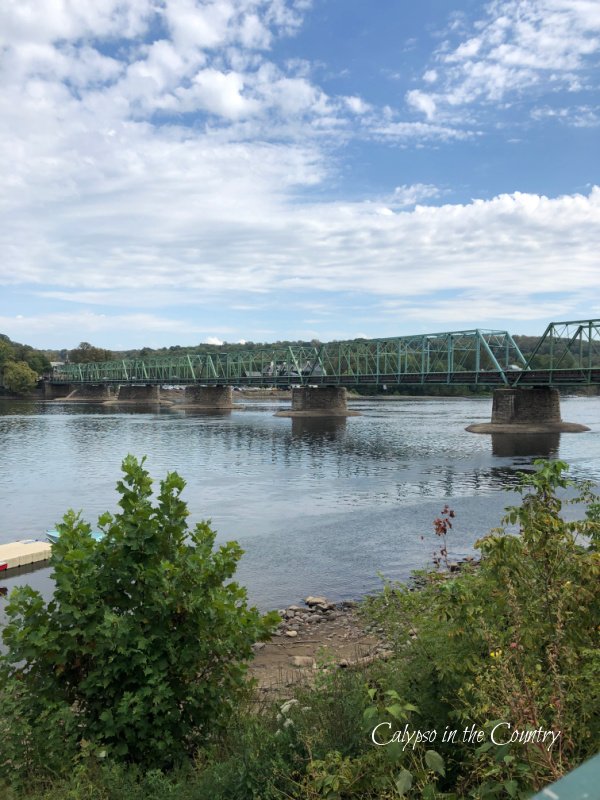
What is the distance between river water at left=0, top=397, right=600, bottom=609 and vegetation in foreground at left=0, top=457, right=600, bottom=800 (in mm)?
2648

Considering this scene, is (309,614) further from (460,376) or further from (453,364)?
(453,364)

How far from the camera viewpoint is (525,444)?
3428 inches

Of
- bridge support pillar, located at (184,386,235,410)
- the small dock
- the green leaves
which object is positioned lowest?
the small dock

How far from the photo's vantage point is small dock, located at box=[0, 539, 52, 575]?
1139 inches

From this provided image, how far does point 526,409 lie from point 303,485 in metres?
63.1

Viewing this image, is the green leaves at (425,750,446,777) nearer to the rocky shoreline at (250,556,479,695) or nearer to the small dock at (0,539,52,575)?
the rocky shoreline at (250,556,479,695)

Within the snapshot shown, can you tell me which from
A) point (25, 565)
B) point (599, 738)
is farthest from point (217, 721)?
point (25, 565)

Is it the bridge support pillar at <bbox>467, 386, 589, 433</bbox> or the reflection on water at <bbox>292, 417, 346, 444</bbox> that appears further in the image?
the bridge support pillar at <bbox>467, 386, 589, 433</bbox>

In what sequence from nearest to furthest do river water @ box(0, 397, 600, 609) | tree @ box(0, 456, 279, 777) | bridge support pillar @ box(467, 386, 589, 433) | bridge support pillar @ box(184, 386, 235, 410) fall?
tree @ box(0, 456, 279, 777) → river water @ box(0, 397, 600, 609) → bridge support pillar @ box(467, 386, 589, 433) → bridge support pillar @ box(184, 386, 235, 410)

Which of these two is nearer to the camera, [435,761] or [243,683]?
[435,761]

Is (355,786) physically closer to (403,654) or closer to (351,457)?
(403,654)

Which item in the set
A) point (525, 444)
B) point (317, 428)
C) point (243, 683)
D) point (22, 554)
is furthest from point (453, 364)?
point (243, 683)

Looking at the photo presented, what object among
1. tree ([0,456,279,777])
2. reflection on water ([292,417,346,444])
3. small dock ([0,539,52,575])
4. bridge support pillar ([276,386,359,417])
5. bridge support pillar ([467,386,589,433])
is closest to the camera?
tree ([0,456,279,777])

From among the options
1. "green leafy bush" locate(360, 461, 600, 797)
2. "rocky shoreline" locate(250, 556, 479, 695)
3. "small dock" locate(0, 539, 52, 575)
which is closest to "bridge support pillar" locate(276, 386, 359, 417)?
"small dock" locate(0, 539, 52, 575)
